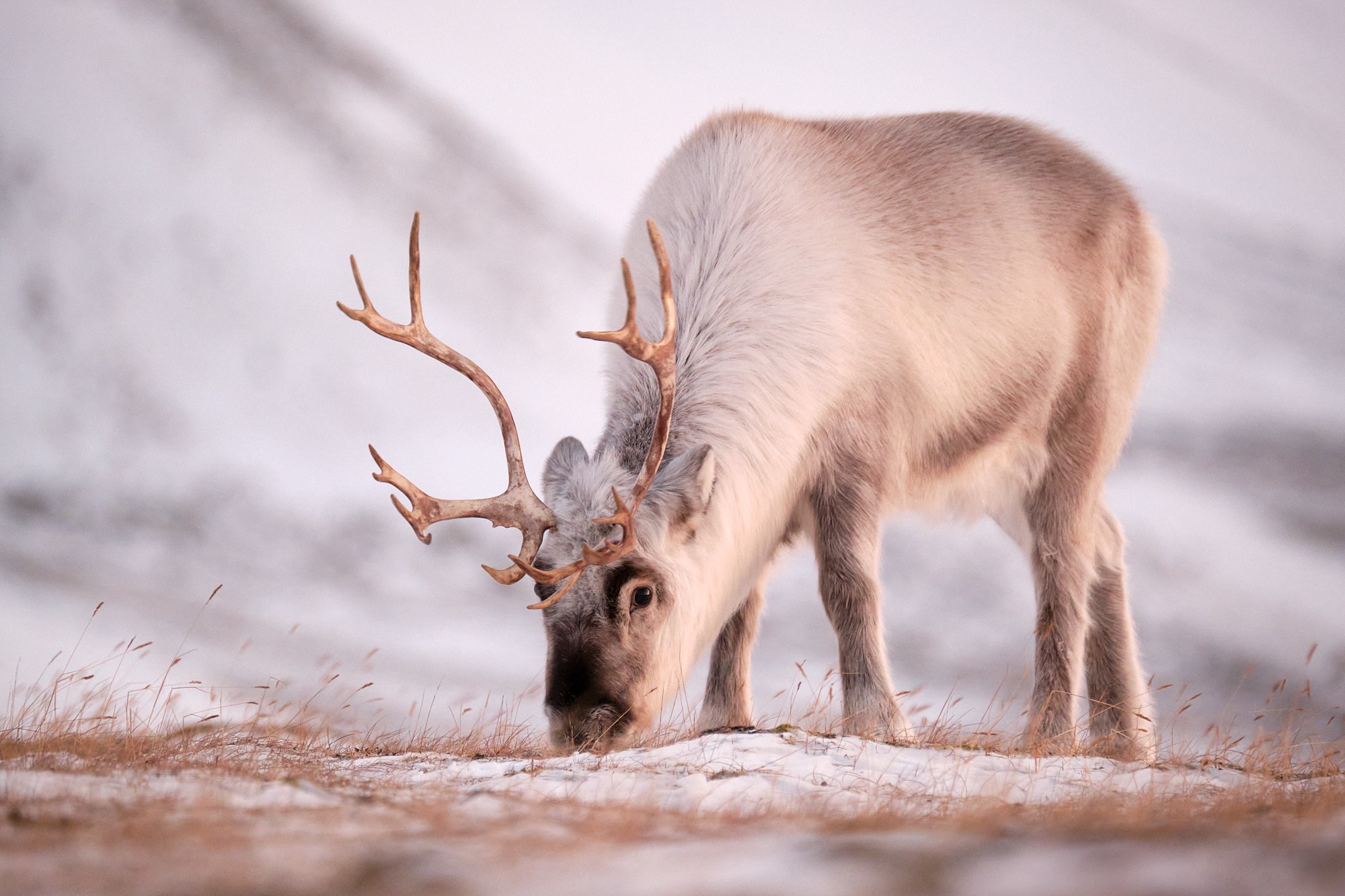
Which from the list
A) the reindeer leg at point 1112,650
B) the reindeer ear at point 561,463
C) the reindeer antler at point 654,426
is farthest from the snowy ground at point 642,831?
the reindeer leg at point 1112,650

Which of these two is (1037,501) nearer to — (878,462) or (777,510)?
(878,462)

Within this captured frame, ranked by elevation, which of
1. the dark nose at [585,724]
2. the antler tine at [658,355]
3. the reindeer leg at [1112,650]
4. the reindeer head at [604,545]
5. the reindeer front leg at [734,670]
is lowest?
the reindeer leg at [1112,650]

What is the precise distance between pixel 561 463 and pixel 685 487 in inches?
26.6

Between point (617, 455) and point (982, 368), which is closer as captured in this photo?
point (617, 455)

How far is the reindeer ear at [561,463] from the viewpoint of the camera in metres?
4.93

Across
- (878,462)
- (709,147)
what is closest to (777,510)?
(878,462)

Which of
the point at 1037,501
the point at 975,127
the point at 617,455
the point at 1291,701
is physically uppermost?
the point at 975,127

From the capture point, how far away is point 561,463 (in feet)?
16.5

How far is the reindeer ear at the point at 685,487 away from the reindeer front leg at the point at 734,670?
1.43 metres

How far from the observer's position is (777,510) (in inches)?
212

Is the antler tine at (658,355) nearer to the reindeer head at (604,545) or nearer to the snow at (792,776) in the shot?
the reindeer head at (604,545)

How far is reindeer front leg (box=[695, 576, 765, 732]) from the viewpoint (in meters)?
5.96

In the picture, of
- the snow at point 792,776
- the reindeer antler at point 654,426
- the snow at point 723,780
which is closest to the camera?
A: the snow at point 723,780

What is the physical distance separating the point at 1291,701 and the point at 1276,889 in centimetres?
413
